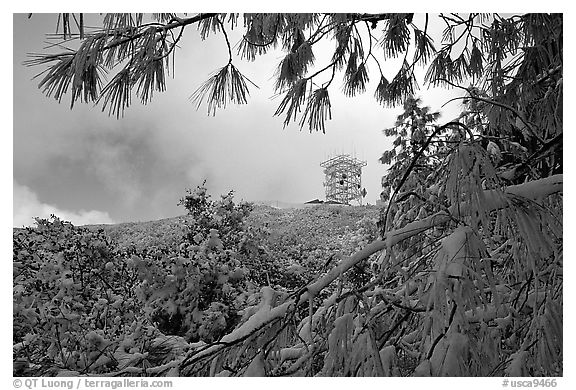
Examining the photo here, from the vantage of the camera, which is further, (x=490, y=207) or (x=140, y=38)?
(x=140, y=38)

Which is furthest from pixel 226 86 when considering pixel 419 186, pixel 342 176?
pixel 419 186

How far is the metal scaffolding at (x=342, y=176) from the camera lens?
59.1 inches

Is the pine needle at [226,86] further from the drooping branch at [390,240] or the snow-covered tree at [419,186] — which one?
the drooping branch at [390,240]

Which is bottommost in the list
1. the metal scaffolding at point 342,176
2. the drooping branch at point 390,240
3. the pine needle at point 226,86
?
the drooping branch at point 390,240

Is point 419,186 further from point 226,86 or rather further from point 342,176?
point 226,86

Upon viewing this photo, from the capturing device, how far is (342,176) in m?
1.53

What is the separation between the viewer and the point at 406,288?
829 millimetres

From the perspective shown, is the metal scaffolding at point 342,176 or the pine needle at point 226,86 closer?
the pine needle at point 226,86

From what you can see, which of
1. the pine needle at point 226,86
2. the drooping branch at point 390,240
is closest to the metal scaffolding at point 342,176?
the pine needle at point 226,86

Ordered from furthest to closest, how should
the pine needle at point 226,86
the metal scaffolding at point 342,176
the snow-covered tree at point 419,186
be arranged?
the metal scaffolding at point 342,176
the pine needle at point 226,86
the snow-covered tree at point 419,186

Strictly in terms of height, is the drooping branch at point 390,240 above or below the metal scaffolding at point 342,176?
below
